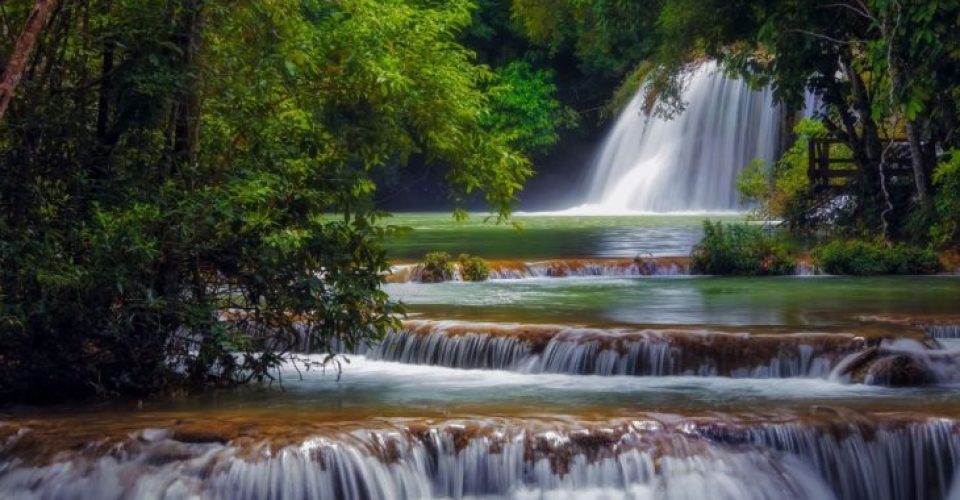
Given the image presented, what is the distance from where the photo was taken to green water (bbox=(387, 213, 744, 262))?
25094mm

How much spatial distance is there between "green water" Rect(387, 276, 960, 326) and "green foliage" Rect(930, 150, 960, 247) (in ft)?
3.95

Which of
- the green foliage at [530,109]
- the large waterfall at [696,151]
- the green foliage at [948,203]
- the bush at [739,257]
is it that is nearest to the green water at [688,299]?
the bush at [739,257]

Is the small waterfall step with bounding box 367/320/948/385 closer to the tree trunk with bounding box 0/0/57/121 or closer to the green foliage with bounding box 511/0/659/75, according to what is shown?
the tree trunk with bounding box 0/0/57/121

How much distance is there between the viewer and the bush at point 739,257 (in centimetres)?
2180

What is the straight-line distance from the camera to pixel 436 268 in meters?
21.6

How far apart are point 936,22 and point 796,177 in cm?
987

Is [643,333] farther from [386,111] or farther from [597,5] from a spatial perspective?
[597,5]

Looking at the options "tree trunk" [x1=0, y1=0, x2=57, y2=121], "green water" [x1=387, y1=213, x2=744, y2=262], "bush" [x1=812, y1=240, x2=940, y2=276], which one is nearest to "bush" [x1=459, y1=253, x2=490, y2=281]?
"green water" [x1=387, y1=213, x2=744, y2=262]

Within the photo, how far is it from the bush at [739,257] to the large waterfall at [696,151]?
50.0ft

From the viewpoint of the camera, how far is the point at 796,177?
27.2m

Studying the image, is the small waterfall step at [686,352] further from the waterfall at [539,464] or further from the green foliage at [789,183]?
the green foliage at [789,183]

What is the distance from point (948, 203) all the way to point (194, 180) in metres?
12.2

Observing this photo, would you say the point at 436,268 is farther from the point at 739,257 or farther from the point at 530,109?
the point at 530,109

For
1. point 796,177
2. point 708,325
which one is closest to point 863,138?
point 796,177
